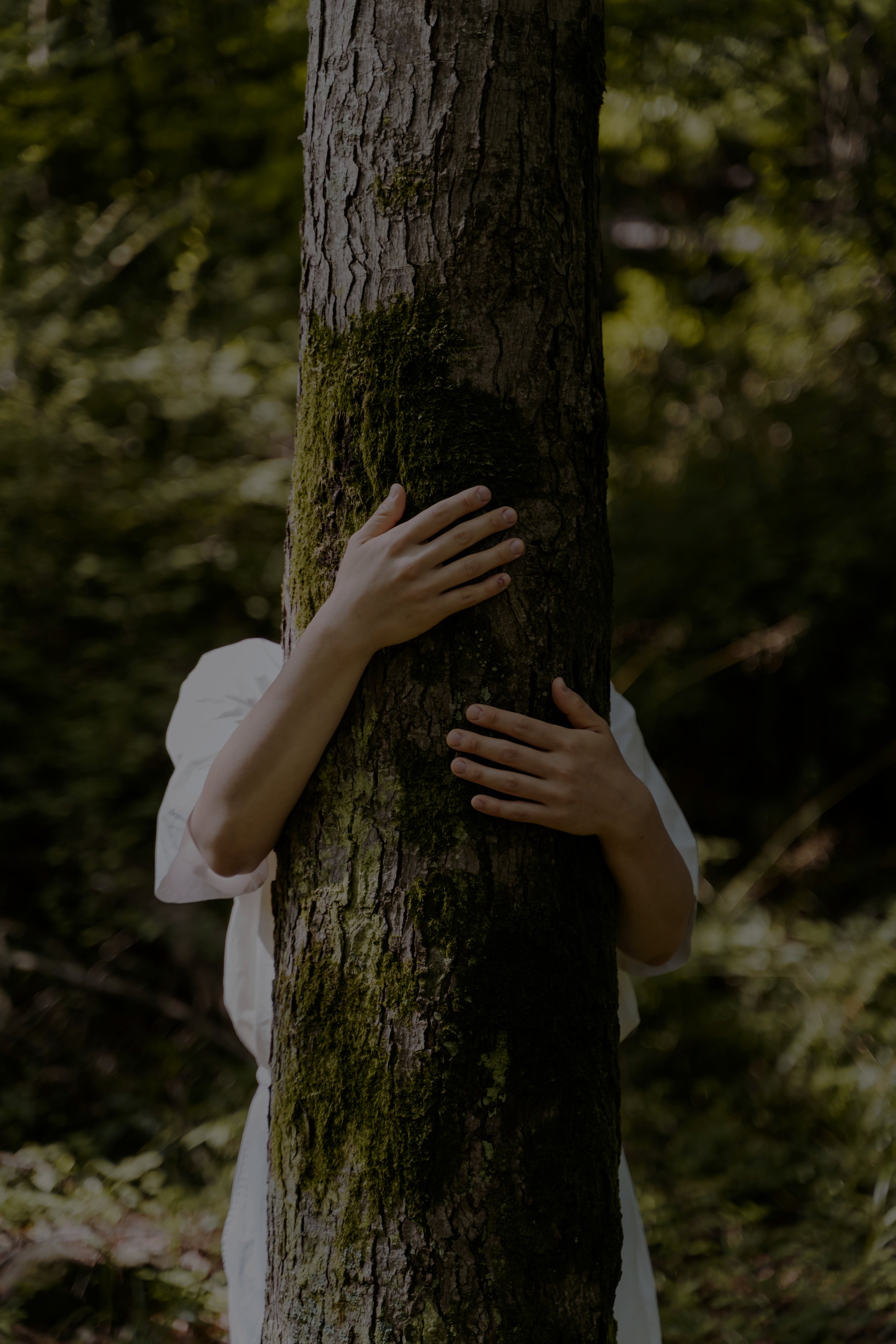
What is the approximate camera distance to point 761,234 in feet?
22.3

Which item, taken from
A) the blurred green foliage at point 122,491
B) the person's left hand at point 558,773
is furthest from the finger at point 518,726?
the blurred green foliage at point 122,491

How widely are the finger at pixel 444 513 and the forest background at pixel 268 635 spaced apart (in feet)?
6.62

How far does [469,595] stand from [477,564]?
0.04m

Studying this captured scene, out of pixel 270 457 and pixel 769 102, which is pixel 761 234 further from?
pixel 270 457

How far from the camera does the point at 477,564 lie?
3.73ft

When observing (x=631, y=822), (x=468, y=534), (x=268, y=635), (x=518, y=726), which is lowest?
(x=631, y=822)

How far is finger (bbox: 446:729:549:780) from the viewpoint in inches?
44.7

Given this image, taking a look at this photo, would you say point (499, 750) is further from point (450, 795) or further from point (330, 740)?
point (330, 740)

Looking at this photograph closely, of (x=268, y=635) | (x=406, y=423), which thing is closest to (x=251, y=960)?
(x=406, y=423)

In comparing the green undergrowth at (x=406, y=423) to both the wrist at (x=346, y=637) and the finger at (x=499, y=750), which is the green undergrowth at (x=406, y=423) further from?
the finger at (x=499, y=750)

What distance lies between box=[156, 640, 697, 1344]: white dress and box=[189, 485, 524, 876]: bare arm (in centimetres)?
20

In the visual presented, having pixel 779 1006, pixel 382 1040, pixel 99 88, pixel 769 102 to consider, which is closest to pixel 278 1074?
pixel 382 1040

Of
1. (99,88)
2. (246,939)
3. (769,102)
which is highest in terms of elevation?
(769,102)

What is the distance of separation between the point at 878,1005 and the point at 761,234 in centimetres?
567
